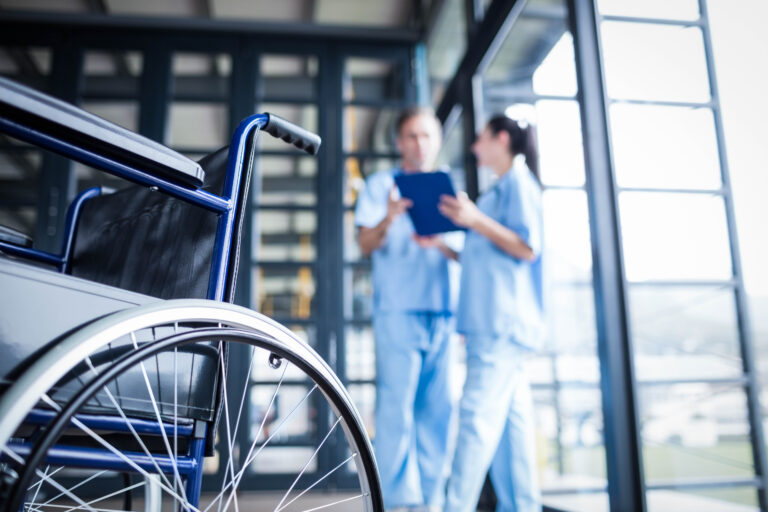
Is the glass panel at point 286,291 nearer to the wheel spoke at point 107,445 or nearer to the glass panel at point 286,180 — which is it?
the glass panel at point 286,180

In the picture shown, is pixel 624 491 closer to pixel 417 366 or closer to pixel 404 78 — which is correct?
pixel 417 366

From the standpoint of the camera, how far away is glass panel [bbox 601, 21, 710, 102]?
1477mm

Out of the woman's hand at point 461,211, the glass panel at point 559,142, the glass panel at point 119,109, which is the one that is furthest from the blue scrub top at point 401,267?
the glass panel at point 119,109

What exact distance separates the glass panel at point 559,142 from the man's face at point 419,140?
1.11 feet

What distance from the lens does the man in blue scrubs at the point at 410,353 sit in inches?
69.0

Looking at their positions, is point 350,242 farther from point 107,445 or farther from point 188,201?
point 107,445

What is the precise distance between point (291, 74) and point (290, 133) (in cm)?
239

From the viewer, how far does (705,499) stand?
1.52 metres

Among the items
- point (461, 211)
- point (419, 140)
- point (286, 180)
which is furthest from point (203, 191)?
point (286, 180)

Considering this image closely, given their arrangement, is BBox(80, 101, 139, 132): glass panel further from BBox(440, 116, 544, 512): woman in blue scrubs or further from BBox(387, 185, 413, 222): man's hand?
BBox(440, 116, 544, 512): woman in blue scrubs

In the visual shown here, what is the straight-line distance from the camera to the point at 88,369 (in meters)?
0.66

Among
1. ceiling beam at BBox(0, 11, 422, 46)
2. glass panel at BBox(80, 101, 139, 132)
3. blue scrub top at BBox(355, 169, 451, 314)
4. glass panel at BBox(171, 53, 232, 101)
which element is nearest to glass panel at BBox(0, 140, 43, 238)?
glass panel at BBox(80, 101, 139, 132)

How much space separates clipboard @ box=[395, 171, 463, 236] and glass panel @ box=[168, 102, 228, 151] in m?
1.59

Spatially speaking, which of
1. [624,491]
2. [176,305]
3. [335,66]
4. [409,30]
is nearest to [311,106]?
[335,66]
